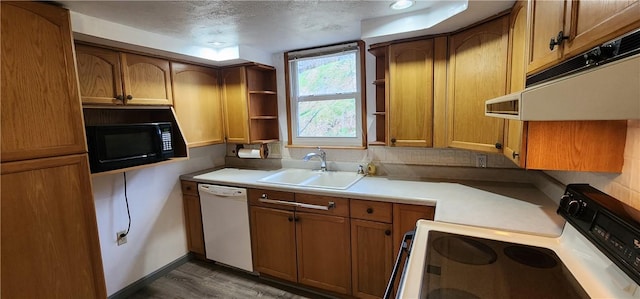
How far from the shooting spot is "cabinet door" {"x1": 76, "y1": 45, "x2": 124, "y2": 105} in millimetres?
1857

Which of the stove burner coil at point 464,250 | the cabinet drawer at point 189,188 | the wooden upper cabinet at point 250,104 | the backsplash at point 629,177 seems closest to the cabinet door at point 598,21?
the backsplash at point 629,177

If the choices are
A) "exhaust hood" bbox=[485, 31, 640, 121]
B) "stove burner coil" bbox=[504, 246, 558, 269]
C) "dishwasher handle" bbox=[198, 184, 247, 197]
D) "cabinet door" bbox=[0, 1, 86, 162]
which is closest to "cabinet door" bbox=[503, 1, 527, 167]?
"stove burner coil" bbox=[504, 246, 558, 269]

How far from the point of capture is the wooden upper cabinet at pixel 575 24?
2.14 feet

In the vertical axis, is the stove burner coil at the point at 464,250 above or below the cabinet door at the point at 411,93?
below

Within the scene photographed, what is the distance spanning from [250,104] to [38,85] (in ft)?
5.13

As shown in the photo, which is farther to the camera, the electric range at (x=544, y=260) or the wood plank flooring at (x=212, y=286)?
the wood plank flooring at (x=212, y=286)

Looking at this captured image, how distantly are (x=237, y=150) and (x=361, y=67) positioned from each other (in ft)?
5.29

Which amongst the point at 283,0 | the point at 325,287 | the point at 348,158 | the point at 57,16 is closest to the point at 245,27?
the point at 283,0

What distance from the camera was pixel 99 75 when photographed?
1.95 meters

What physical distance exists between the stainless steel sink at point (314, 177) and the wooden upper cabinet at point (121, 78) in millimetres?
1130

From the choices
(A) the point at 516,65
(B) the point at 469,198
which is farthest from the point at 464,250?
(A) the point at 516,65

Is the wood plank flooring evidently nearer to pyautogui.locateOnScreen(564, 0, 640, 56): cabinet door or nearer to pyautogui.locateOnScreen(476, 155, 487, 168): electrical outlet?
pyautogui.locateOnScreen(476, 155, 487, 168): electrical outlet

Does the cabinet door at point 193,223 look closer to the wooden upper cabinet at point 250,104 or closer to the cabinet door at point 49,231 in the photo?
the wooden upper cabinet at point 250,104

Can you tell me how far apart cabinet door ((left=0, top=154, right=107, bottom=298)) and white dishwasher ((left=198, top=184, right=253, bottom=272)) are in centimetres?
96
